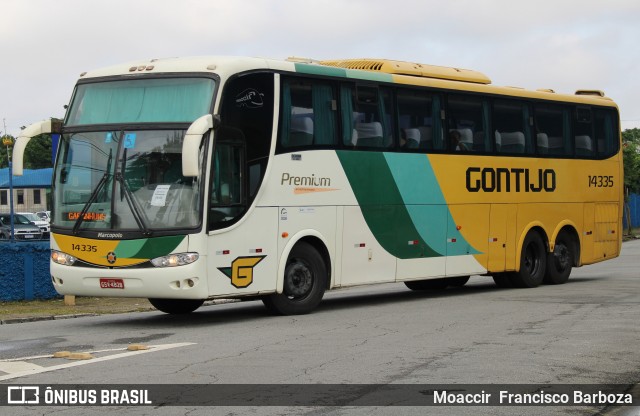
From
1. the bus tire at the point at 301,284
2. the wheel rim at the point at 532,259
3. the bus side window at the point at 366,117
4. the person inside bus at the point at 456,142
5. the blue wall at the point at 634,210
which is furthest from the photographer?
the blue wall at the point at 634,210

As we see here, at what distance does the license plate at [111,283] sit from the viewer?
15258mm

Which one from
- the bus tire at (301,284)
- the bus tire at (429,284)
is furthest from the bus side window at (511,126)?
the bus tire at (301,284)

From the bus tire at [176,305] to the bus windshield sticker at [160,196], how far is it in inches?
110

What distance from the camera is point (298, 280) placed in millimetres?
17062

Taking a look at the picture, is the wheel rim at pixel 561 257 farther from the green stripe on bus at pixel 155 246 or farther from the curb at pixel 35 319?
the green stripe on bus at pixel 155 246

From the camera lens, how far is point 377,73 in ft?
62.2

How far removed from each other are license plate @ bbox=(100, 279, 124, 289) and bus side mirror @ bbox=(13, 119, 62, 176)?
199cm

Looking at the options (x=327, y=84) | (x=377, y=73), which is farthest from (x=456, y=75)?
(x=327, y=84)

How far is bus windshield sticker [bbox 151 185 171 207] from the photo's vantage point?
50.0ft

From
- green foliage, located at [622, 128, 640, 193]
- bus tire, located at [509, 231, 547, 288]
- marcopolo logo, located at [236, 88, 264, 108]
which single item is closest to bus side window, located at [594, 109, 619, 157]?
bus tire, located at [509, 231, 547, 288]

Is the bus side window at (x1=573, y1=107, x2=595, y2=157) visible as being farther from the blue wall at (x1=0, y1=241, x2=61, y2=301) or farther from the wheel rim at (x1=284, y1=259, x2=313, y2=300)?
the blue wall at (x1=0, y1=241, x2=61, y2=301)

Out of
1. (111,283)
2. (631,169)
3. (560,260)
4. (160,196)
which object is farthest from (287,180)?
(631,169)

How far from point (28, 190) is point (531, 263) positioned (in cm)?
8187

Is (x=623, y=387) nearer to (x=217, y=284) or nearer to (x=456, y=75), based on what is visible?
(x=217, y=284)
